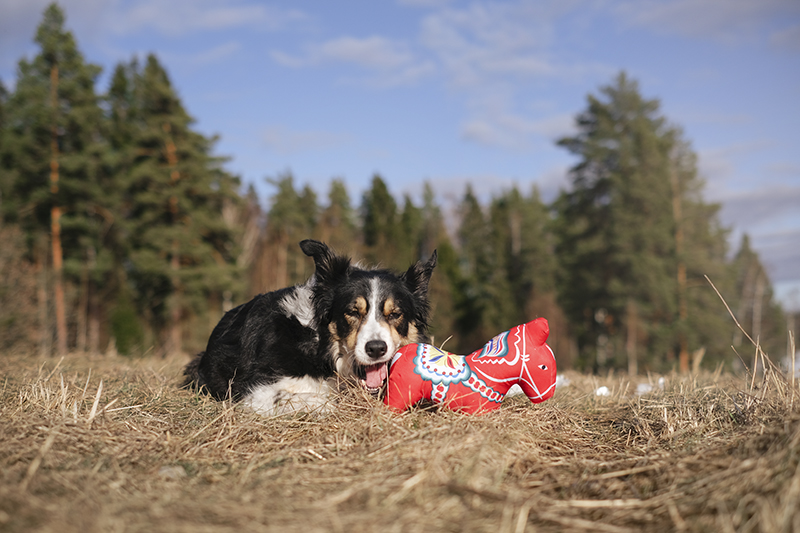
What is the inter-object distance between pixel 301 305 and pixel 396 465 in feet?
8.07

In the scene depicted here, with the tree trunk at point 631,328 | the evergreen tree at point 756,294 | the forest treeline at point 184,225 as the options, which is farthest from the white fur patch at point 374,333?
the evergreen tree at point 756,294

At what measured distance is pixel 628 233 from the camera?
2962 cm

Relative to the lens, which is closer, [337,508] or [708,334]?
[337,508]

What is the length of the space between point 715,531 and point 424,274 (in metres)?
3.40

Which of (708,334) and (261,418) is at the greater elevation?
(261,418)

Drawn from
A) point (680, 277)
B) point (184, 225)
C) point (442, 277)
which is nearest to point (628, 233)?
point (680, 277)

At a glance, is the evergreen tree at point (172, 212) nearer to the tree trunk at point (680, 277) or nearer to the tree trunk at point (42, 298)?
the tree trunk at point (42, 298)

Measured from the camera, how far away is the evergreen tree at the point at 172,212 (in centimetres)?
2769

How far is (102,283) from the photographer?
31141mm

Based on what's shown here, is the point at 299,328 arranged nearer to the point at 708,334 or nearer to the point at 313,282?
the point at 313,282

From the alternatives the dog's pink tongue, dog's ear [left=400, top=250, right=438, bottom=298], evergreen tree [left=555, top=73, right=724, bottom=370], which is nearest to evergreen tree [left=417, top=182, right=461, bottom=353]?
evergreen tree [left=555, top=73, right=724, bottom=370]

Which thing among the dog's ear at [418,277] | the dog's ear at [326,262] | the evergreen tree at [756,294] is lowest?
the evergreen tree at [756,294]

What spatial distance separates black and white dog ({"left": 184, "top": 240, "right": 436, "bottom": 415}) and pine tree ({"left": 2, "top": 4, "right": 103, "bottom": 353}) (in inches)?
1038

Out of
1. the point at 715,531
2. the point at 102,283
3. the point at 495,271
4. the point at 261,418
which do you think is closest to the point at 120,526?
the point at 261,418
